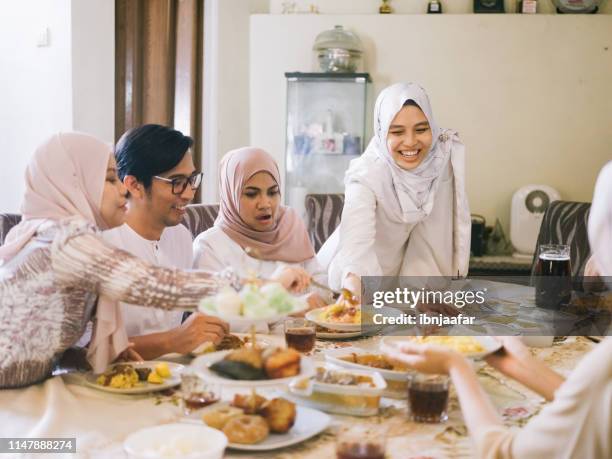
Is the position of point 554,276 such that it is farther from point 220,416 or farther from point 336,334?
point 220,416

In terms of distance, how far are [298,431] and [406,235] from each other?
1611mm

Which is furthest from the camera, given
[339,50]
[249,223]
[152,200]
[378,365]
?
[339,50]

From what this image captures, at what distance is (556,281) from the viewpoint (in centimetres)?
225

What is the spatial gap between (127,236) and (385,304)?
0.81m

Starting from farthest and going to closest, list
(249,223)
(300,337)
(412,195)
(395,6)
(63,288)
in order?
(395,6) → (412,195) → (249,223) → (300,337) → (63,288)

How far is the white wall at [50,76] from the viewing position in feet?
13.5

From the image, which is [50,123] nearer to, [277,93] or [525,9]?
[277,93]

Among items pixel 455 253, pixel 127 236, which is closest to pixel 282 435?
pixel 127 236

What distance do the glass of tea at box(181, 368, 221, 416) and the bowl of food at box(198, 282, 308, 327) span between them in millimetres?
254

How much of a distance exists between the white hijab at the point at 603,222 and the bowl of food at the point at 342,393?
0.50m

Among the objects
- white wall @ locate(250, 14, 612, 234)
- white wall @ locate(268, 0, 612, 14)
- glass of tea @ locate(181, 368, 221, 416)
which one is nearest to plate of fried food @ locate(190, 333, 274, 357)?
glass of tea @ locate(181, 368, 221, 416)

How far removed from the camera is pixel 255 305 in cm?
116

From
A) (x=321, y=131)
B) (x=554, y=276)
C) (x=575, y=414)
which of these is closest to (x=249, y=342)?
(x=554, y=276)

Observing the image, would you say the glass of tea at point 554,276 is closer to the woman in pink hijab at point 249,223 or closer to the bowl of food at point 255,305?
the woman in pink hijab at point 249,223
